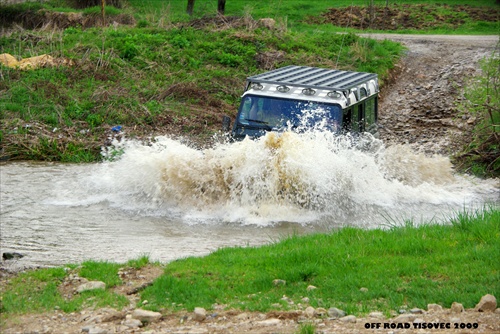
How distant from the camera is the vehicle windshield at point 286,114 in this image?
1262 cm

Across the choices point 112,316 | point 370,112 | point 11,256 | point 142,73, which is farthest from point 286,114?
point 142,73

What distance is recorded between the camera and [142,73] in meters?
21.9

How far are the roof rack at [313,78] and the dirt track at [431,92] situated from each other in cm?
402

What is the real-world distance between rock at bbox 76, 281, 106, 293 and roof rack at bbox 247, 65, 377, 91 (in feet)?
19.2

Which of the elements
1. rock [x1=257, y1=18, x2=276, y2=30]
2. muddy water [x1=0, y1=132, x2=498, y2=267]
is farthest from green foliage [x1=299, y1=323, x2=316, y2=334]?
rock [x1=257, y1=18, x2=276, y2=30]

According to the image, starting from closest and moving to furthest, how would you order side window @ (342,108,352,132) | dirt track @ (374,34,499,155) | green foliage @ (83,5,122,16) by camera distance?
side window @ (342,108,352,132) < dirt track @ (374,34,499,155) < green foliage @ (83,5,122,16)

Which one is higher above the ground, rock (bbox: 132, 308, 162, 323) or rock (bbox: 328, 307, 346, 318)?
rock (bbox: 328, 307, 346, 318)

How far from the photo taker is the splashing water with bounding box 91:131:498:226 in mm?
12414

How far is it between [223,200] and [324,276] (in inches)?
199

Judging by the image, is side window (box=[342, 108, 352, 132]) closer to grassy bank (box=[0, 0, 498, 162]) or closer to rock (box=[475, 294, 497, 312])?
grassy bank (box=[0, 0, 498, 162])

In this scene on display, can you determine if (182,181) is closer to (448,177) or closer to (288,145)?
(288,145)

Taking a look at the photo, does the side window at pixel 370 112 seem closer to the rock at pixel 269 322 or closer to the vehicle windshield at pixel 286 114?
the vehicle windshield at pixel 286 114

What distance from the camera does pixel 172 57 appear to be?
75.4 ft

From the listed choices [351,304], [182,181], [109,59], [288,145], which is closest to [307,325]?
[351,304]
